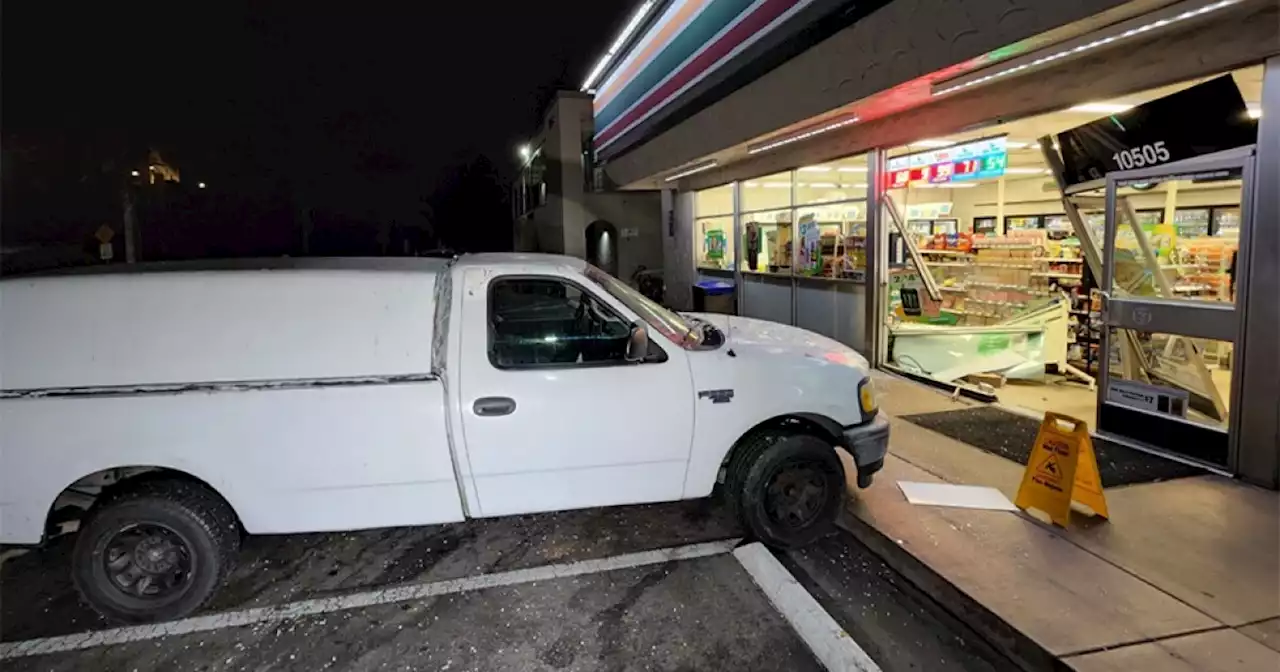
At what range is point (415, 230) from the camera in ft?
252

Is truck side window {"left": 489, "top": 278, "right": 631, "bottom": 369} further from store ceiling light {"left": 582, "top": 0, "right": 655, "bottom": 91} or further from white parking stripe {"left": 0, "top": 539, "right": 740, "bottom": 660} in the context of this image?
store ceiling light {"left": 582, "top": 0, "right": 655, "bottom": 91}

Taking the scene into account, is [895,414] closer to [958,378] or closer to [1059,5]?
[958,378]

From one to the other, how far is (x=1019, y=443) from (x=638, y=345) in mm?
4124

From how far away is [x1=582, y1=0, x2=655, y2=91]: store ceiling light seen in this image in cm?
1437

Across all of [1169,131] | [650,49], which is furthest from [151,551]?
[650,49]

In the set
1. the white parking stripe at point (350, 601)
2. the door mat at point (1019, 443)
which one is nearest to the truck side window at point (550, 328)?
the white parking stripe at point (350, 601)

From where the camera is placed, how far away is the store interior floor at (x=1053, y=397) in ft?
25.6

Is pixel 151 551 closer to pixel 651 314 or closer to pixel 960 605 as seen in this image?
pixel 651 314

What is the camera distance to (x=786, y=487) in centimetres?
470

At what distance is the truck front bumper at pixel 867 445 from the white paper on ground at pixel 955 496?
2.02 ft

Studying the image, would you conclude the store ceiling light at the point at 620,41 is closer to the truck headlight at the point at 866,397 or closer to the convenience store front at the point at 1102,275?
the convenience store front at the point at 1102,275

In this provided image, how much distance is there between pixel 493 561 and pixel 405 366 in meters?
1.45

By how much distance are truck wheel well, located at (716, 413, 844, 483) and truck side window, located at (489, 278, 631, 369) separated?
98 centimetres

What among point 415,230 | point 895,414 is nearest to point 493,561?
point 895,414
